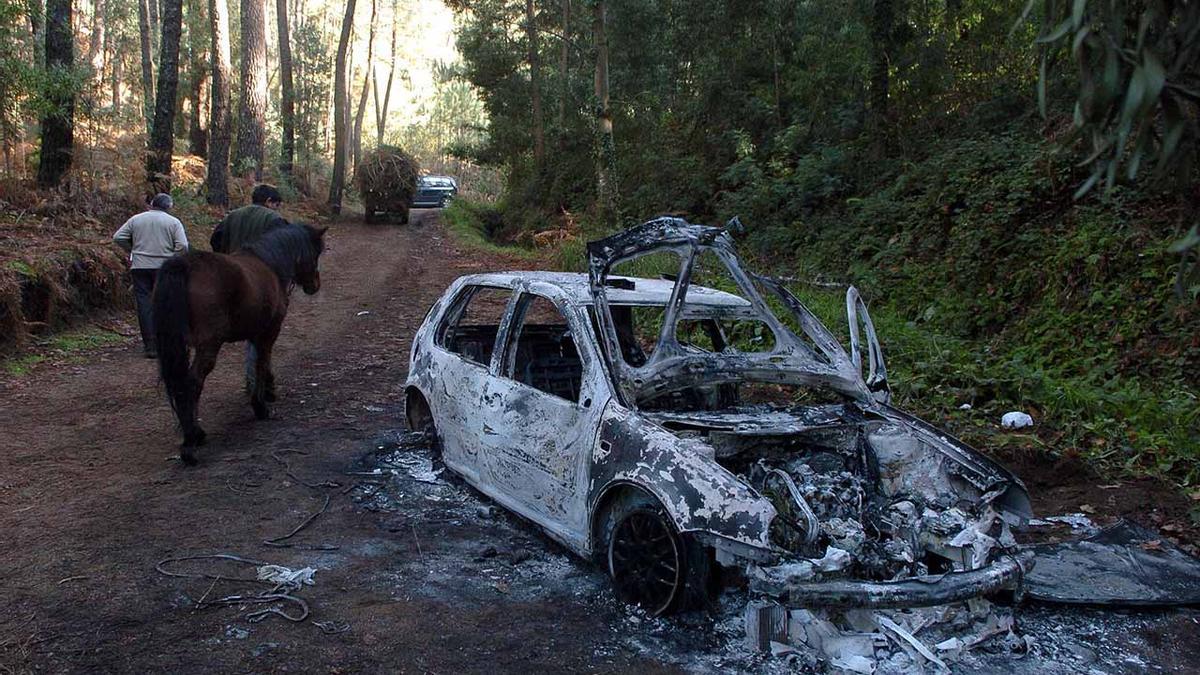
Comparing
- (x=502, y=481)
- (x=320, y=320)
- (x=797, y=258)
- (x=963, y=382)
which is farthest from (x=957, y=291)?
(x=320, y=320)

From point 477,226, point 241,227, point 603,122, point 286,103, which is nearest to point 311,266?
point 241,227

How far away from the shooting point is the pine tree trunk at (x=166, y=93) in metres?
15.7

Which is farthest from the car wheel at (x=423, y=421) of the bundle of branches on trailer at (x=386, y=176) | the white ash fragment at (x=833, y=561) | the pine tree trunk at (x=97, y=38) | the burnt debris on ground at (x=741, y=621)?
the pine tree trunk at (x=97, y=38)

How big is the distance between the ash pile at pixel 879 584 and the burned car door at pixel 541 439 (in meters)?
0.93

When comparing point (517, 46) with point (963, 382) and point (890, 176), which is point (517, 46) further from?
point (963, 382)

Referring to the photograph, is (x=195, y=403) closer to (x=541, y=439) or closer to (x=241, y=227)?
(x=241, y=227)

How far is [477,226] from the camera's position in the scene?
2912 centimetres

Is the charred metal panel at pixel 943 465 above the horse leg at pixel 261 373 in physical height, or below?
above

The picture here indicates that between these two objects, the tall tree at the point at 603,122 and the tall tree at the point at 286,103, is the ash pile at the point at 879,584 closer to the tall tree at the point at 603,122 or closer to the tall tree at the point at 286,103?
the tall tree at the point at 603,122

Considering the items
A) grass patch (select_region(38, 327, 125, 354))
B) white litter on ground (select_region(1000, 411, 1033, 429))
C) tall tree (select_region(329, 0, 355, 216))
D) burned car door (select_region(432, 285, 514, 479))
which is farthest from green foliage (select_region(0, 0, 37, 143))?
tall tree (select_region(329, 0, 355, 216))

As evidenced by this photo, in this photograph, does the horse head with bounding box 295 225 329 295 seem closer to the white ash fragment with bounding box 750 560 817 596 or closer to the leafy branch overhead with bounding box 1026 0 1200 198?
the white ash fragment with bounding box 750 560 817 596

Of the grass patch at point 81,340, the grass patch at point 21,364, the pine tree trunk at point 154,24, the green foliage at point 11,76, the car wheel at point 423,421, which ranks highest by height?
the pine tree trunk at point 154,24

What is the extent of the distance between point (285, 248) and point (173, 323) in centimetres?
198

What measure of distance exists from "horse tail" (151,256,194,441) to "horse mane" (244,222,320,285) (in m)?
1.44
